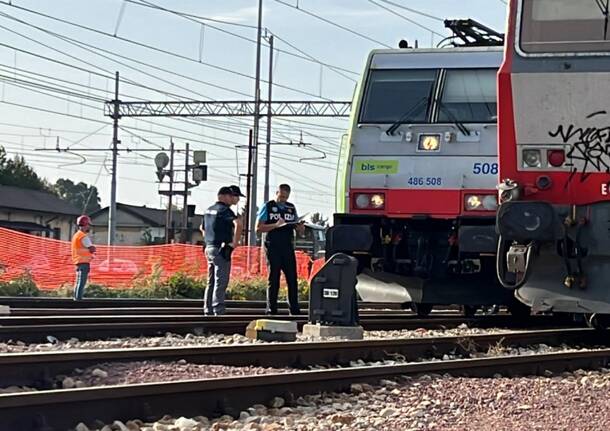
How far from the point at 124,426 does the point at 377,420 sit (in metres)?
1.54

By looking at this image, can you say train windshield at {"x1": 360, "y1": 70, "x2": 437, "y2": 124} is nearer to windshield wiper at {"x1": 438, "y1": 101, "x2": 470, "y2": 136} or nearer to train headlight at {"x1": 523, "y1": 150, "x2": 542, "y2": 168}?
windshield wiper at {"x1": 438, "y1": 101, "x2": 470, "y2": 136}

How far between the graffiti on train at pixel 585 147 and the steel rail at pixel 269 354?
78.3 inches

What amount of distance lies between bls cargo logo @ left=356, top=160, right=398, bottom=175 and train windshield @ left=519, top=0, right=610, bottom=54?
2.93 m

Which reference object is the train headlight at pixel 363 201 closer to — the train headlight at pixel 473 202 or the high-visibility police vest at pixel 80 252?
the train headlight at pixel 473 202

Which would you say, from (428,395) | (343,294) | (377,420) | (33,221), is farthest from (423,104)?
(33,221)

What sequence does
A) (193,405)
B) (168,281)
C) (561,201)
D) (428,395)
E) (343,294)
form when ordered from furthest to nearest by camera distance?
(168,281), (343,294), (561,201), (428,395), (193,405)

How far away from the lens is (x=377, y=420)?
6203 millimetres

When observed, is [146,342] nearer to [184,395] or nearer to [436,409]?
[184,395]

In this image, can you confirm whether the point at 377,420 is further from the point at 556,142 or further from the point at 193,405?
the point at 556,142

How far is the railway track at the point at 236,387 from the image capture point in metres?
5.47

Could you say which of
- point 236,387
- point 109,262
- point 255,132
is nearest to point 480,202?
point 236,387

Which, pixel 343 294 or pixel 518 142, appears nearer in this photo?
pixel 518 142

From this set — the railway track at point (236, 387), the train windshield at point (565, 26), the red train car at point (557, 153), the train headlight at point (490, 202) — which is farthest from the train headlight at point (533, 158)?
the train headlight at point (490, 202)

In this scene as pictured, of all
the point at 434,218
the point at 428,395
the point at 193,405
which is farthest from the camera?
the point at 434,218
